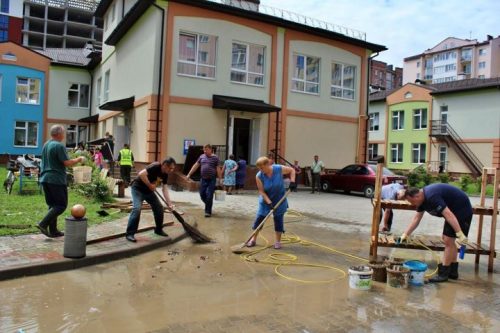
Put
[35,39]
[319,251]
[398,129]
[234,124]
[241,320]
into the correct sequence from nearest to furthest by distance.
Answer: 1. [241,320]
2. [319,251]
3. [234,124]
4. [398,129]
5. [35,39]

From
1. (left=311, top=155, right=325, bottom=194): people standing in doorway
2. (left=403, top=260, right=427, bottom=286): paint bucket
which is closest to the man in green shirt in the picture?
(left=403, top=260, right=427, bottom=286): paint bucket

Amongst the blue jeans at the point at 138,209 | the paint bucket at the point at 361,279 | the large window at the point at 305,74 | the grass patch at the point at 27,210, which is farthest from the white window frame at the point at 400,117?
the paint bucket at the point at 361,279

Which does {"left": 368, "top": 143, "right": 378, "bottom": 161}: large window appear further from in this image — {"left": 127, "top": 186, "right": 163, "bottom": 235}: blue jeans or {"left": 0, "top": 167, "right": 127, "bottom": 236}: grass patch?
{"left": 127, "top": 186, "right": 163, "bottom": 235}: blue jeans

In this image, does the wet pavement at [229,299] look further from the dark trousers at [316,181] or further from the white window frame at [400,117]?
the white window frame at [400,117]

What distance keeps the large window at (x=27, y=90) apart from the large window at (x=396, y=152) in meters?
30.9

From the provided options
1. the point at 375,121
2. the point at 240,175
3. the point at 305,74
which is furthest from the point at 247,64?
the point at 375,121

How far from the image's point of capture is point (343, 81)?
83.4 ft

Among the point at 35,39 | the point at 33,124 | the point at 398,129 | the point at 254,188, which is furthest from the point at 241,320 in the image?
the point at 35,39

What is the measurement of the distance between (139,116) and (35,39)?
65.5 meters

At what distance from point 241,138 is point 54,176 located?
1539cm

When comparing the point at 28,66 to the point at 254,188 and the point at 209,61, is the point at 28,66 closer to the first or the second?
the point at 209,61

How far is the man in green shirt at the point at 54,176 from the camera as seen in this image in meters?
7.33

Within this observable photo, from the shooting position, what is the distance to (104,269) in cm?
627

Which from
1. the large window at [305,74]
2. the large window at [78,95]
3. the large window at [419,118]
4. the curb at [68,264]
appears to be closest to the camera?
the curb at [68,264]
